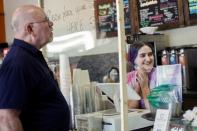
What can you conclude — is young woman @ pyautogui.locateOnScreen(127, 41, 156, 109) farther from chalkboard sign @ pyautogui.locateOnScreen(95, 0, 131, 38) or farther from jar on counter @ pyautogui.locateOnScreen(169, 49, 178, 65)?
chalkboard sign @ pyautogui.locateOnScreen(95, 0, 131, 38)

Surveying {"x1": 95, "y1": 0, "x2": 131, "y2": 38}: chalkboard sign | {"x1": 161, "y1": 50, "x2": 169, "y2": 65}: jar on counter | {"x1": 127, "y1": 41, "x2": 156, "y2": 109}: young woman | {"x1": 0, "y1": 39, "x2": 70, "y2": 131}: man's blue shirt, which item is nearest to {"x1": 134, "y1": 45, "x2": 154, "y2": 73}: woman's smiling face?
{"x1": 127, "y1": 41, "x2": 156, "y2": 109}: young woman

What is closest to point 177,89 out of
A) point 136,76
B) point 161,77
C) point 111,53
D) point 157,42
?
point 161,77

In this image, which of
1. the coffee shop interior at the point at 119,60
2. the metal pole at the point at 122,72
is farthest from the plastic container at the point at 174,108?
the metal pole at the point at 122,72

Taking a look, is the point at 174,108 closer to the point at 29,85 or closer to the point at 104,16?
the point at 29,85

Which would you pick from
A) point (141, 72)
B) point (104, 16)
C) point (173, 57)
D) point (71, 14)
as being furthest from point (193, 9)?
point (71, 14)

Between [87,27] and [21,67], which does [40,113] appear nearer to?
[21,67]

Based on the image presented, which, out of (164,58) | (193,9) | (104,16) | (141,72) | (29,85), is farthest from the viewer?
(104,16)

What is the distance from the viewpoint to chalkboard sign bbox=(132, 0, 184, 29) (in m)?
2.62

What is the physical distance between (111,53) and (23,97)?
84cm

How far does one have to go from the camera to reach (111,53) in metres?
2.23

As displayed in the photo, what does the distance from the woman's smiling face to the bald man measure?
59 centimetres

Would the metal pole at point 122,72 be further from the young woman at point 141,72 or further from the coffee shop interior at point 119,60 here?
the young woman at point 141,72

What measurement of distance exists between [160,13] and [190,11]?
0.82 feet

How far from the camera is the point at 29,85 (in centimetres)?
159
